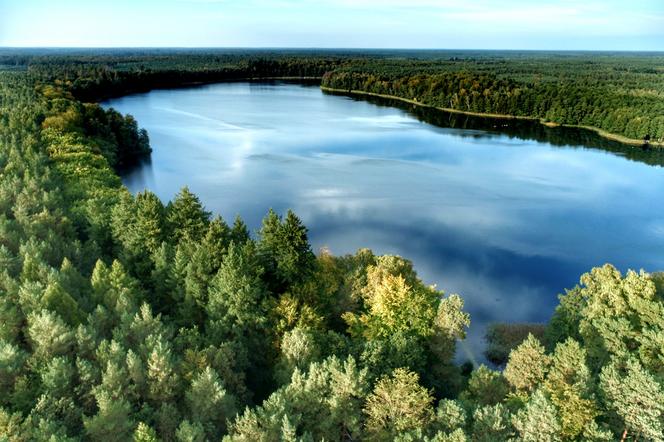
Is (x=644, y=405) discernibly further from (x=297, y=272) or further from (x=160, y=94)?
(x=160, y=94)

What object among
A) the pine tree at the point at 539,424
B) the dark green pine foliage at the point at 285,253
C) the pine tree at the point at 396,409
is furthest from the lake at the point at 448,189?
the pine tree at the point at 539,424

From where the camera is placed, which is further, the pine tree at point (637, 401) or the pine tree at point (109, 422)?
the pine tree at point (637, 401)

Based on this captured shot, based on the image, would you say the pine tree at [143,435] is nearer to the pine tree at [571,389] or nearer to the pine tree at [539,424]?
the pine tree at [539,424]

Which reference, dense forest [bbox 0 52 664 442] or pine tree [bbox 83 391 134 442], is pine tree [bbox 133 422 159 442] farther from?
pine tree [bbox 83 391 134 442]

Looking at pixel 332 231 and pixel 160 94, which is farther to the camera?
pixel 160 94

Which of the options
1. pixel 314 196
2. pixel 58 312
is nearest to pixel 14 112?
pixel 314 196
